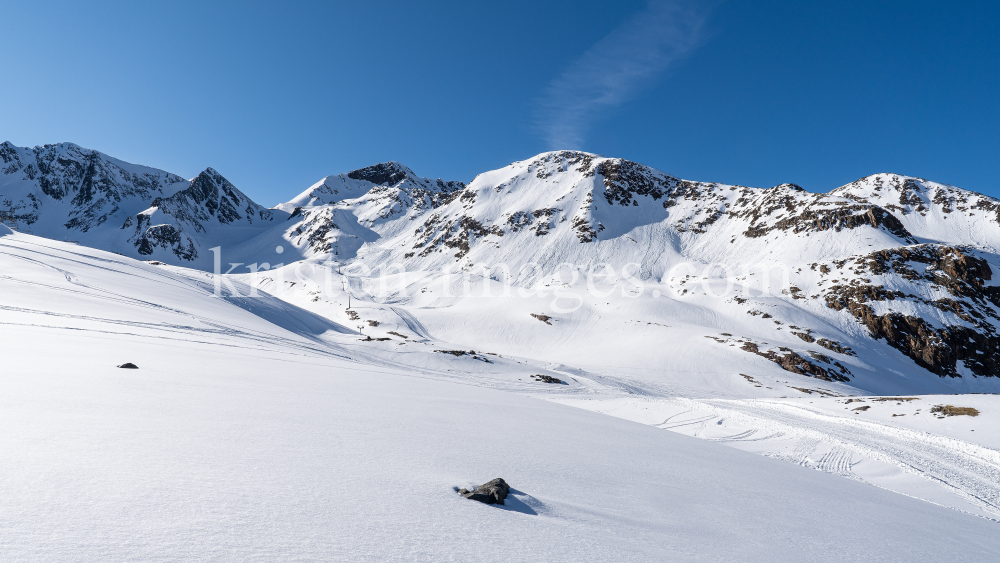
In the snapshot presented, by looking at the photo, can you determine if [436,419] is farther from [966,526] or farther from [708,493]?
[966,526]

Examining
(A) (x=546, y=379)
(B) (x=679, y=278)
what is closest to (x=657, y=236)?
(B) (x=679, y=278)

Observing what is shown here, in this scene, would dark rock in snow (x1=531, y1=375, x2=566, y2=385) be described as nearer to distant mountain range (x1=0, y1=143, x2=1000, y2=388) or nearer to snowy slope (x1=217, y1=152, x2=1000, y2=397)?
snowy slope (x1=217, y1=152, x2=1000, y2=397)

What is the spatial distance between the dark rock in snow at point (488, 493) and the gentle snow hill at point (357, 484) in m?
0.15

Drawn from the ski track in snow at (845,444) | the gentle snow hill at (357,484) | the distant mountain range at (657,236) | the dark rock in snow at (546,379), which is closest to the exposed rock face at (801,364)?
the distant mountain range at (657,236)

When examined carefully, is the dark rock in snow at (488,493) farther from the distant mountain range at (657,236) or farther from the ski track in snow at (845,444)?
the distant mountain range at (657,236)

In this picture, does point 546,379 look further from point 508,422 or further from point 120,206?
point 120,206

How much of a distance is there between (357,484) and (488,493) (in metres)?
1.09

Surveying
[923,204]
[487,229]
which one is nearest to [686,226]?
[487,229]

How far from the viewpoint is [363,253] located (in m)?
126

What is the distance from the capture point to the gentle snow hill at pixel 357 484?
2198mm

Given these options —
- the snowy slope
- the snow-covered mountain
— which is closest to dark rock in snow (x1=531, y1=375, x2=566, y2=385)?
the snowy slope

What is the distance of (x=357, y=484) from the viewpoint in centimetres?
321

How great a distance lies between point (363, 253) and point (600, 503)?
426 ft

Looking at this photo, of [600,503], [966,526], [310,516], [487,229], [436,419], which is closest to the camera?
[310,516]
